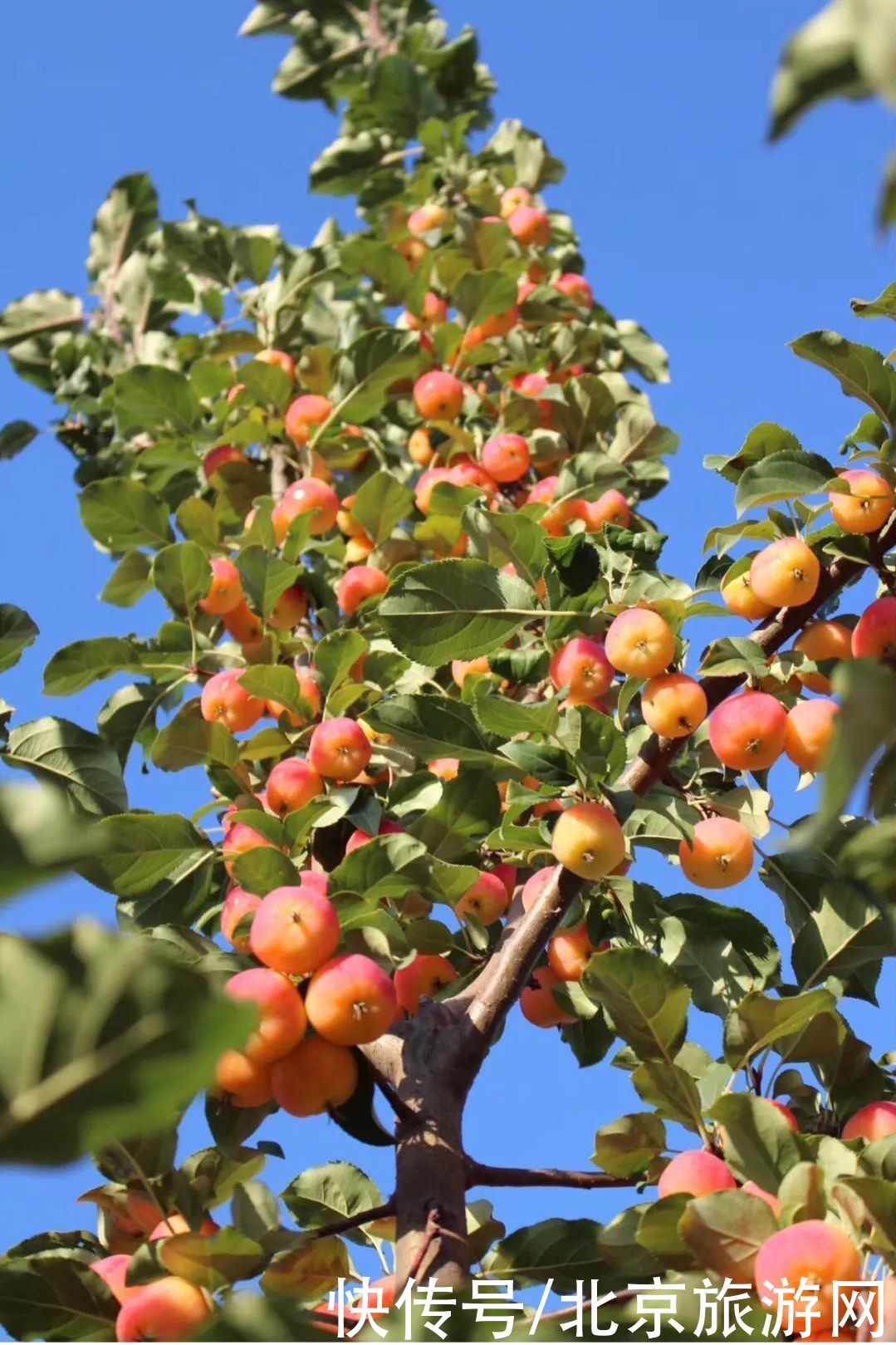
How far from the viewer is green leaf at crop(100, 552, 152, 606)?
2.77 metres

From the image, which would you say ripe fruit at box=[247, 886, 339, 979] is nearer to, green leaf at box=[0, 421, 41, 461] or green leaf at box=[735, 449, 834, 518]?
green leaf at box=[735, 449, 834, 518]

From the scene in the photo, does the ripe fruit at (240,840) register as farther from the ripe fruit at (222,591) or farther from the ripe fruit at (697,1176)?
the ripe fruit at (697,1176)

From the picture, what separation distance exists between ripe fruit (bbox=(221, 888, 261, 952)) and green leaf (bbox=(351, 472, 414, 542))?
1.05 meters

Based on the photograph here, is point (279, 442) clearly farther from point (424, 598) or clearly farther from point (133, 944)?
point (133, 944)

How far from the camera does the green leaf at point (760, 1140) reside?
1445mm

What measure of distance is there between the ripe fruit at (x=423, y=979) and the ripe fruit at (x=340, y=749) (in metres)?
0.28

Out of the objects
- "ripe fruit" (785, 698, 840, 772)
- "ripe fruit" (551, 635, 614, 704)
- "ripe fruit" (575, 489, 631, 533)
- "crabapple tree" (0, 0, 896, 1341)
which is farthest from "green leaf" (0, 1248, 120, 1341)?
"ripe fruit" (575, 489, 631, 533)

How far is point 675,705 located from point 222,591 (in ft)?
3.35

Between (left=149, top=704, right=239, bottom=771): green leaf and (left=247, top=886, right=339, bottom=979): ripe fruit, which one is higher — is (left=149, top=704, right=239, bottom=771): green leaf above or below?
above

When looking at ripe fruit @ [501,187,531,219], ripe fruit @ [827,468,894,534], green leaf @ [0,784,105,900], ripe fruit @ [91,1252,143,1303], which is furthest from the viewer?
ripe fruit @ [501,187,531,219]

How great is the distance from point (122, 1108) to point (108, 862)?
51.8 inches

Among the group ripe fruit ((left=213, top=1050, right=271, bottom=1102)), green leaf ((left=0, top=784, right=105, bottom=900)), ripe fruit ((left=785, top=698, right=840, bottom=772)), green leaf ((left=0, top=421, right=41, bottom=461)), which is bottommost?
green leaf ((left=0, top=784, right=105, bottom=900))

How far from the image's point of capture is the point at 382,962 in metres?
1.73

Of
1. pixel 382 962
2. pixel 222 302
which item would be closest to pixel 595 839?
pixel 382 962
